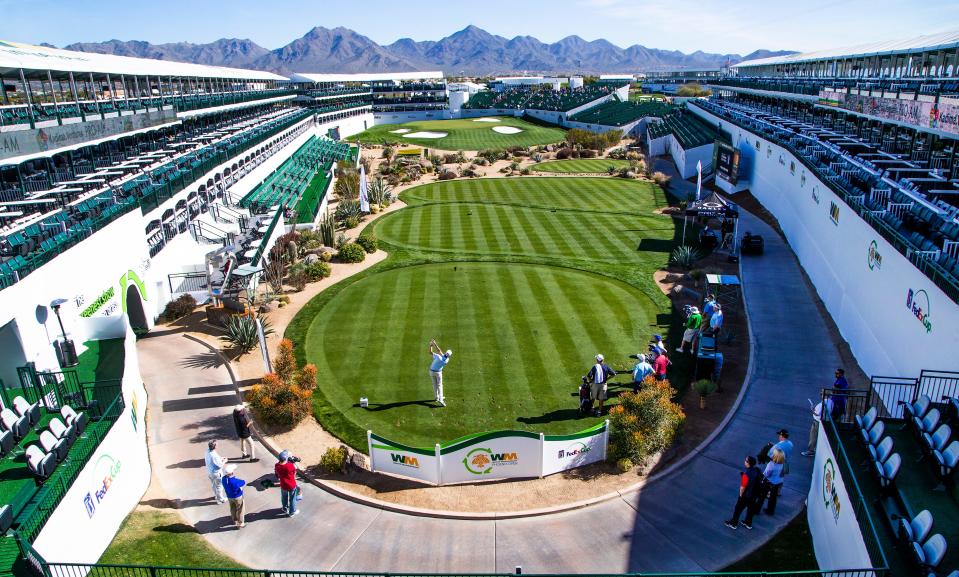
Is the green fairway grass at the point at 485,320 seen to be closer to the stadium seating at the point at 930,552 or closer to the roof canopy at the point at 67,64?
the stadium seating at the point at 930,552

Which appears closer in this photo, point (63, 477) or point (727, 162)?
point (63, 477)

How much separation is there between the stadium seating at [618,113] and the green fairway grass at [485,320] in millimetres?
50626

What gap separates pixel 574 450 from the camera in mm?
13164

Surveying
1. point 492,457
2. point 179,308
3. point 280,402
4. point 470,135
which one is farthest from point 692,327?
point 470,135

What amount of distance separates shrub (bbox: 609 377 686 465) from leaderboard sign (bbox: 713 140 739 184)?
32027 mm

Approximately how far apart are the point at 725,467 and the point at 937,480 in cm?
402

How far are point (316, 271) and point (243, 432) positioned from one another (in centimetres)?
1337

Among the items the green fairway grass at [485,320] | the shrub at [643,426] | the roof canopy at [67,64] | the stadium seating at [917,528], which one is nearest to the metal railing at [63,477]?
the green fairway grass at [485,320]

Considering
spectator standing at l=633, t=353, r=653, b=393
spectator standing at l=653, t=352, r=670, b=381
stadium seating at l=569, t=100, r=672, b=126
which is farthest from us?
stadium seating at l=569, t=100, r=672, b=126

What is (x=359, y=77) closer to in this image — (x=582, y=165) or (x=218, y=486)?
(x=582, y=165)

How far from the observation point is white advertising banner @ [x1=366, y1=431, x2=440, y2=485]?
12.7m

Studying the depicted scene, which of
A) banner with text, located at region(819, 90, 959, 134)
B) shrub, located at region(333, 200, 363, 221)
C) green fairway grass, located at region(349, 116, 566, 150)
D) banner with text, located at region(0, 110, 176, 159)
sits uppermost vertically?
banner with text, located at region(0, 110, 176, 159)

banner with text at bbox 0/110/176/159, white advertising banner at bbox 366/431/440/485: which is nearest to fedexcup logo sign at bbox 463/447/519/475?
white advertising banner at bbox 366/431/440/485

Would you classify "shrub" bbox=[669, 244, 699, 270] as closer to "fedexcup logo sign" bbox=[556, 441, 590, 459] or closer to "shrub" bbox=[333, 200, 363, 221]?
"fedexcup logo sign" bbox=[556, 441, 590, 459]
